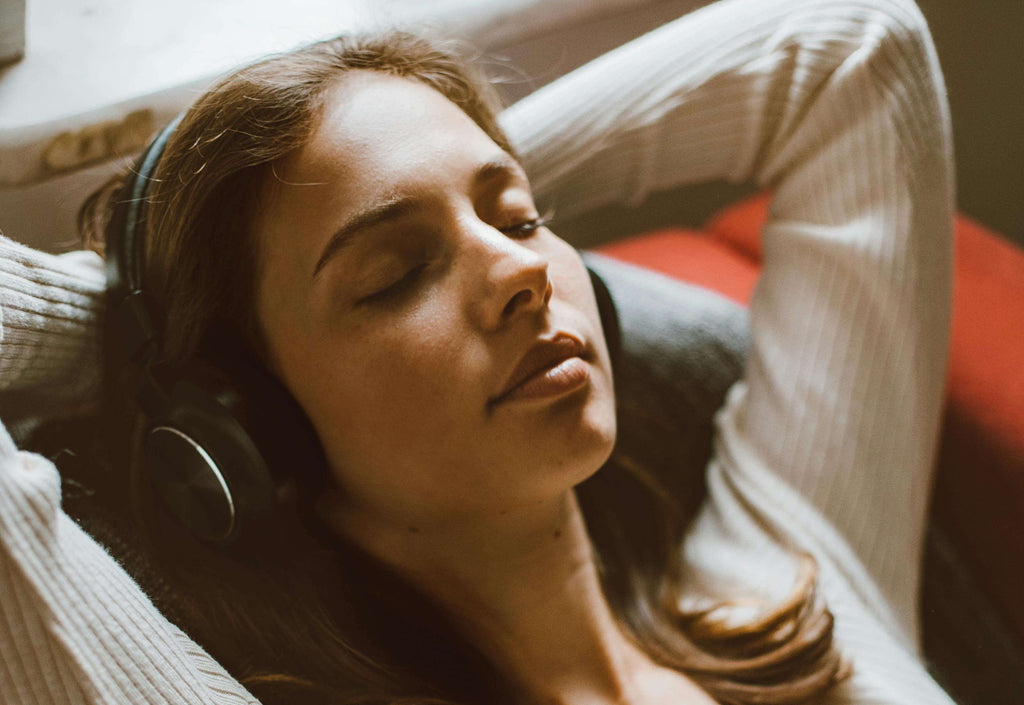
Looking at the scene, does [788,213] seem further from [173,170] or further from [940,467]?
[173,170]

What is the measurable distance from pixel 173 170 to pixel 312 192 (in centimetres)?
12

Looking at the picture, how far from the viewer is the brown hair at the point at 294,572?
67 cm

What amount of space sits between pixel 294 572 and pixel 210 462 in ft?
0.54

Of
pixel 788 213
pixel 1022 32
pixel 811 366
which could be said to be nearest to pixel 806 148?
pixel 788 213

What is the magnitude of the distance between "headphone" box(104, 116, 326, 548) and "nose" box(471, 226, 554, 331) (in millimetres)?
185

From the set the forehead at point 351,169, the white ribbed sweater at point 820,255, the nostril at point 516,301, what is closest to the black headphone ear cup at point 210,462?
the forehead at point 351,169

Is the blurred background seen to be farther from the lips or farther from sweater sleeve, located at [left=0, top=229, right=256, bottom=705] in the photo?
the lips

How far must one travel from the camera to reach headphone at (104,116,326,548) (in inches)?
24.2

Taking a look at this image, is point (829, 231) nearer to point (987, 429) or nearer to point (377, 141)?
point (987, 429)

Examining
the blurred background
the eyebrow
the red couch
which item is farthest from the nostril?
the red couch

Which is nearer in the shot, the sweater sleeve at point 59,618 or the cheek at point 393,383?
the sweater sleeve at point 59,618

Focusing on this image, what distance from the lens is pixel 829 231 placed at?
912mm

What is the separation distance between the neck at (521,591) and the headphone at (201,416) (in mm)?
112

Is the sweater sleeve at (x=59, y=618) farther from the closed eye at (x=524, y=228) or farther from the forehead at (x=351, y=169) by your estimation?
the closed eye at (x=524, y=228)
